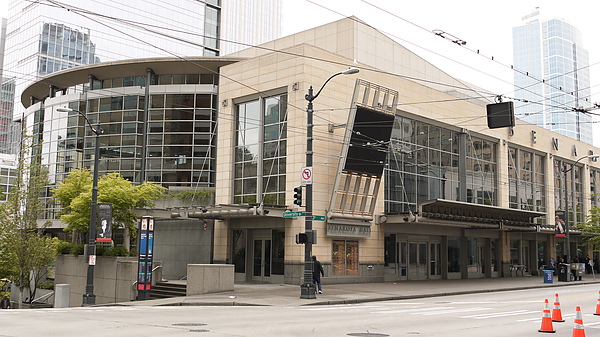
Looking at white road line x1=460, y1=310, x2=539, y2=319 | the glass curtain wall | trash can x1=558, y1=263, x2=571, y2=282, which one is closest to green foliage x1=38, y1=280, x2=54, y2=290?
the glass curtain wall

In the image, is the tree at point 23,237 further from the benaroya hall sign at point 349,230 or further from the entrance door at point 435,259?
the entrance door at point 435,259

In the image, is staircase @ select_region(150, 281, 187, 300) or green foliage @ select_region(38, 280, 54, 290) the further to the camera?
green foliage @ select_region(38, 280, 54, 290)

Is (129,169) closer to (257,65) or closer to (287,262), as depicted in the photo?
(257,65)

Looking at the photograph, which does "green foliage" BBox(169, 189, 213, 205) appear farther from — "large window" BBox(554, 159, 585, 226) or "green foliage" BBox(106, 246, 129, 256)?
"large window" BBox(554, 159, 585, 226)

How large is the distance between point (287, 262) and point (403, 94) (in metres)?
13.3

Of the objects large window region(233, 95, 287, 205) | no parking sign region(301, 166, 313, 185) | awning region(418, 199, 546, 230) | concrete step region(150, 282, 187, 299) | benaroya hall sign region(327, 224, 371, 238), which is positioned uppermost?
large window region(233, 95, 287, 205)

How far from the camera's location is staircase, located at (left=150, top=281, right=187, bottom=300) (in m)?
26.4

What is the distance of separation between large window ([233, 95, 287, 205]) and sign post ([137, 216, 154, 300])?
7649 mm

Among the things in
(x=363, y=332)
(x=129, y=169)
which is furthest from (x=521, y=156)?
(x=363, y=332)

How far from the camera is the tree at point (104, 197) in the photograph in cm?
3141

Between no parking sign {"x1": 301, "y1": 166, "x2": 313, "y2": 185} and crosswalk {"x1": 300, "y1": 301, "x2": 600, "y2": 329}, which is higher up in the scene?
no parking sign {"x1": 301, "y1": 166, "x2": 313, "y2": 185}

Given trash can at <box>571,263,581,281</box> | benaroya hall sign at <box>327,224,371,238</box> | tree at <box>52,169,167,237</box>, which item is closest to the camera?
benaroya hall sign at <box>327,224,371,238</box>

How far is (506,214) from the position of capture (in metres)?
39.2

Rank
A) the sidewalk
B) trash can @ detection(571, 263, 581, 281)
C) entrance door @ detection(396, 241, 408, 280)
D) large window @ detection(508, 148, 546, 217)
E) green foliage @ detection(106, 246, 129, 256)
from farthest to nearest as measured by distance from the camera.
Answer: large window @ detection(508, 148, 546, 217), trash can @ detection(571, 263, 581, 281), entrance door @ detection(396, 241, 408, 280), green foliage @ detection(106, 246, 129, 256), the sidewalk
